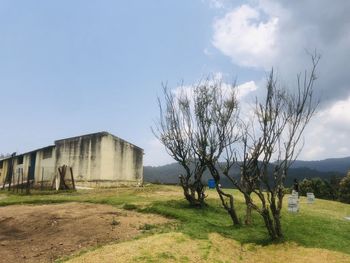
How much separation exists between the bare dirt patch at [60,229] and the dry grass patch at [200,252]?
159cm

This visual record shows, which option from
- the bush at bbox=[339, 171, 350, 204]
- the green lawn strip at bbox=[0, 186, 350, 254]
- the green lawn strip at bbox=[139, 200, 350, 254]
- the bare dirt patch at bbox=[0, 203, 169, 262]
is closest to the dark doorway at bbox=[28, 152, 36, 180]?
the green lawn strip at bbox=[0, 186, 350, 254]

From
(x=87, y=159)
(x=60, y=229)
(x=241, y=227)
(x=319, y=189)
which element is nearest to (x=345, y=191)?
(x=319, y=189)

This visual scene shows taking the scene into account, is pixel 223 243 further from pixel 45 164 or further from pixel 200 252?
A: pixel 45 164

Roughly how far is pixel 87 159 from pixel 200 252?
3291cm

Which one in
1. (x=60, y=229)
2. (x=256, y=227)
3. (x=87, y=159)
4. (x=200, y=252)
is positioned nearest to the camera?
(x=200, y=252)

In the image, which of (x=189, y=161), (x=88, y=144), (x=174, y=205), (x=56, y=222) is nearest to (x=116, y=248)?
(x=56, y=222)

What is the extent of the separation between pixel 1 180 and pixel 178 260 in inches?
1816

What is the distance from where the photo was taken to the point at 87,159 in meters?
45.8

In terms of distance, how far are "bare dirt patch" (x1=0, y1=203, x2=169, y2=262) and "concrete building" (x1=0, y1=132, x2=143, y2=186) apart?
23144 millimetres

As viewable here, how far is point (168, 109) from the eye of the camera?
89.3ft

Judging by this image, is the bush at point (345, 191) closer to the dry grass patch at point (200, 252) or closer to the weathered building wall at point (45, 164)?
the weathered building wall at point (45, 164)

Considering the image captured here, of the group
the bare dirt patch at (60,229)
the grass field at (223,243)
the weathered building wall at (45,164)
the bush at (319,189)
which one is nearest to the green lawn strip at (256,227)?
the grass field at (223,243)

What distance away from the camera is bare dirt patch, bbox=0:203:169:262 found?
15.5 meters

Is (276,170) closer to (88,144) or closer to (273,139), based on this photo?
(273,139)
